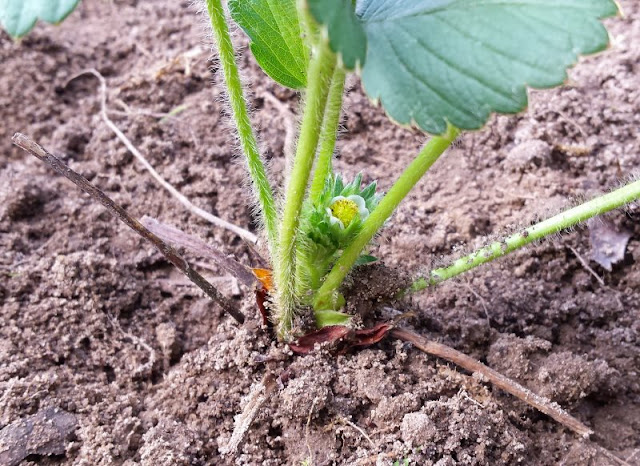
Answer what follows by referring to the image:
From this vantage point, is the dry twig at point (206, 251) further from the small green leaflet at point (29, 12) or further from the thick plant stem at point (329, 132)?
the small green leaflet at point (29, 12)

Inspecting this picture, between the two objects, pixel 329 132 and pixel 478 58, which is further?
pixel 329 132

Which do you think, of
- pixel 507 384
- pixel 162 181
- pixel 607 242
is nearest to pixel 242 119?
pixel 162 181

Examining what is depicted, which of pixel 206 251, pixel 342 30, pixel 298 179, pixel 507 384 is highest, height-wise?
pixel 342 30

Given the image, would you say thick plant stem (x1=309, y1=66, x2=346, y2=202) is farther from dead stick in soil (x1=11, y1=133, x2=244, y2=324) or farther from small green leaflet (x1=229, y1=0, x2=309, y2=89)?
dead stick in soil (x1=11, y1=133, x2=244, y2=324)

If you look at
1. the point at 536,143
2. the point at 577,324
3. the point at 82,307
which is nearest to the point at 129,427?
the point at 82,307

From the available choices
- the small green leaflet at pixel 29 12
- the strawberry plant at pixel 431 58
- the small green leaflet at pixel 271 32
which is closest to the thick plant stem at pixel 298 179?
the strawberry plant at pixel 431 58

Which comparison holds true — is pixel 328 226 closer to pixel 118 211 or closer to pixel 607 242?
pixel 118 211
